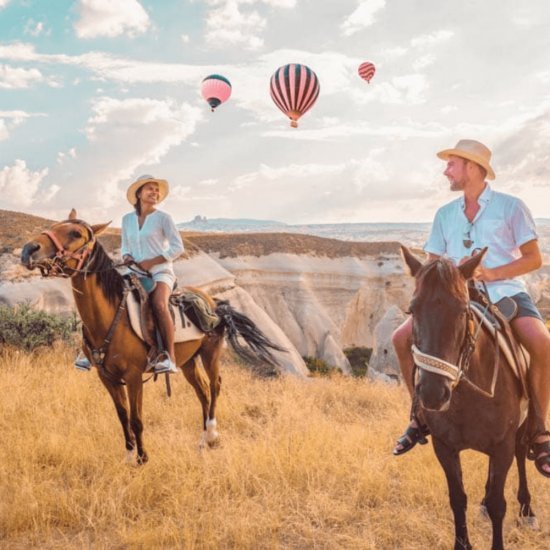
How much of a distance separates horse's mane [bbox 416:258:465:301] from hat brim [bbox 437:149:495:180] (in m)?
1.26

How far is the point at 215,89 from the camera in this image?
2839cm

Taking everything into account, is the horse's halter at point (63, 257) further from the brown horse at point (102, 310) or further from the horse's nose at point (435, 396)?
the horse's nose at point (435, 396)

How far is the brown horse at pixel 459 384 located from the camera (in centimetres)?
271

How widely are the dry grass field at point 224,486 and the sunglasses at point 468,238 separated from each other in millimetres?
2215

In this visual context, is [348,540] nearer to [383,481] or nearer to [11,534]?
[383,481]

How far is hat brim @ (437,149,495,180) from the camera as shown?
3.72 meters

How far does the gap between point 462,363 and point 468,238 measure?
1.24m

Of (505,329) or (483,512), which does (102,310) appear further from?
(483,512)

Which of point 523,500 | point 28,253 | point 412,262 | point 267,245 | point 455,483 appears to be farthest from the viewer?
point 267,245

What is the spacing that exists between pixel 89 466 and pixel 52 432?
77 cm

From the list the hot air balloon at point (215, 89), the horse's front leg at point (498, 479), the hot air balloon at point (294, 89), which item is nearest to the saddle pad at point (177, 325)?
the horse's front leg at point (498, 479)

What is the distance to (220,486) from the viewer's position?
5.04 meters

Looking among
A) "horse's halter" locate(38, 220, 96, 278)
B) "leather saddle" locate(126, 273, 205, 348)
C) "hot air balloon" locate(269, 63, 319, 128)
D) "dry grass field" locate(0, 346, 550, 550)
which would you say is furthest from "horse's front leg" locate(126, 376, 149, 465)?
"hot air balloon" locate(269, 63, 319, 128)

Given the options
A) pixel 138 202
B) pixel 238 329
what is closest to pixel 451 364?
pixel 138 202
